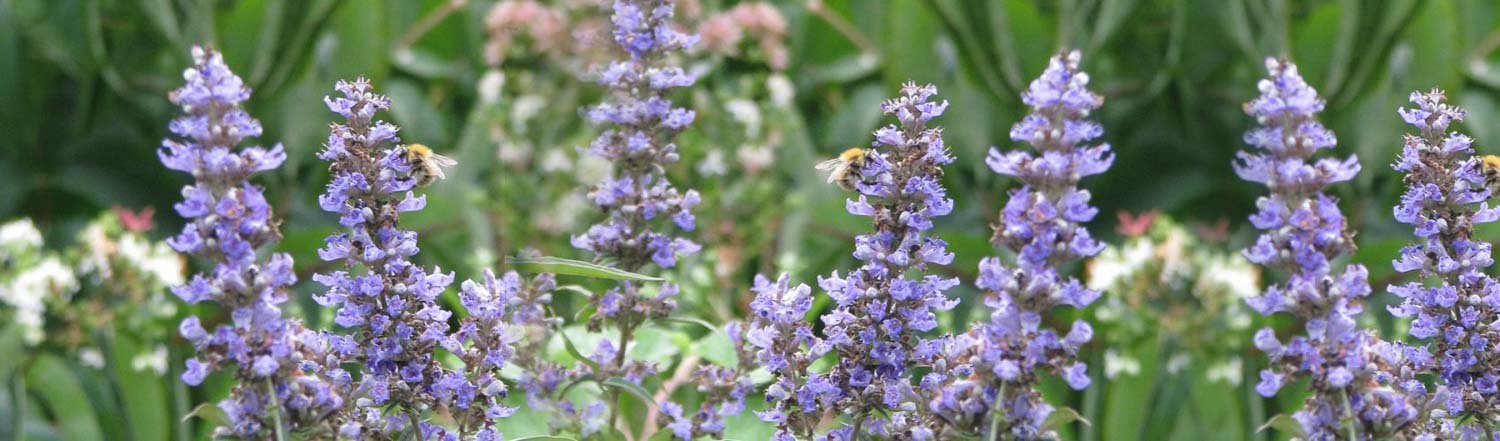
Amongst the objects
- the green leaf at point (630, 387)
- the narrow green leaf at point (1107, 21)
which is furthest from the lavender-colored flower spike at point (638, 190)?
the narrow green leaf at point (1107, 21)

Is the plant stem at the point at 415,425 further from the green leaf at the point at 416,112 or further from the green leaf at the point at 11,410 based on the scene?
the green leaf at the point at 11,410

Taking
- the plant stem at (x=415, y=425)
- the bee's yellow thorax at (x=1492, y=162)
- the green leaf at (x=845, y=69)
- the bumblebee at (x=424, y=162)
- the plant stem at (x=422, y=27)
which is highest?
the green leaf at (x=845, y=69)

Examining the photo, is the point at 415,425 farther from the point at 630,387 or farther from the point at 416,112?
the point at 416,112

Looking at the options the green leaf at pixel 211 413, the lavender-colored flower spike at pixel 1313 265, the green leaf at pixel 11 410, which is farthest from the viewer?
the green leaf at pixel 11 410

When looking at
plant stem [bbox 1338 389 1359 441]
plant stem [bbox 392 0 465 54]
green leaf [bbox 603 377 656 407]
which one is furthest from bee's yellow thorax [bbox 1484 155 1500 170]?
plant stem [bbox 392 0 465 54]

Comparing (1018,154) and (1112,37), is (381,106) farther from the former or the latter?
(1112,37)

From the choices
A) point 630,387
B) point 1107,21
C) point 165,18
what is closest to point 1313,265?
point 630,387
